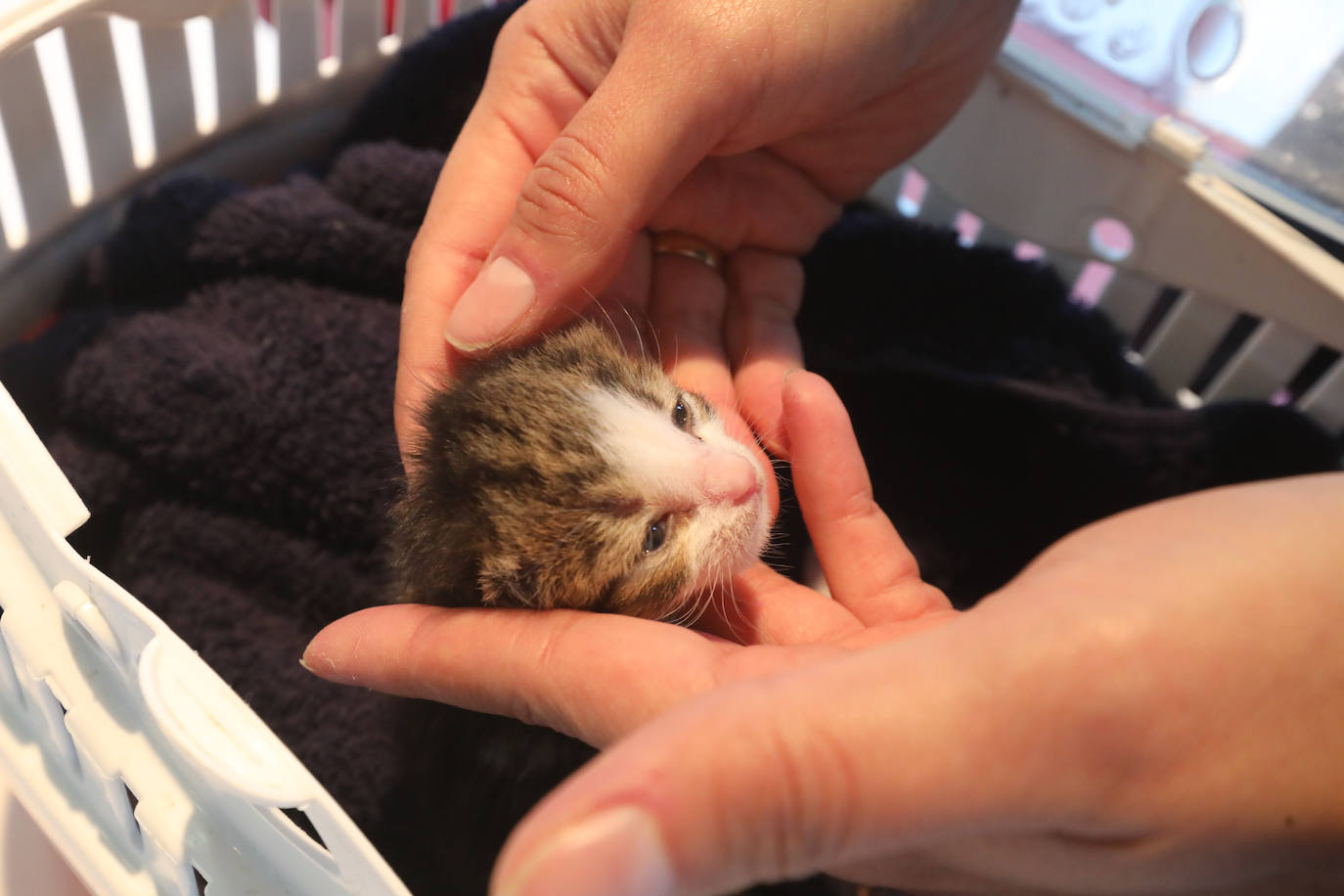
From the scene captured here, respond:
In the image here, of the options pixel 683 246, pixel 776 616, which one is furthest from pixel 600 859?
pixel 683 246

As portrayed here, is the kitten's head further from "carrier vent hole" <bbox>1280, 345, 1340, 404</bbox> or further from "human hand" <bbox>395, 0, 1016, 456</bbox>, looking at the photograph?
"carrier vent hole" <bbox>1280, 345, 1340, 404</bbox>

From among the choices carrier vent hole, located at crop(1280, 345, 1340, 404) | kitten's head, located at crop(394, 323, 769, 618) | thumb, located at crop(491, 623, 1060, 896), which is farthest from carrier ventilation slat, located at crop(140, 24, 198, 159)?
carrier vent hole, located at crop(1280, 345, 1340, 404)

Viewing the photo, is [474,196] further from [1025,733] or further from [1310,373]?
[1310,373]

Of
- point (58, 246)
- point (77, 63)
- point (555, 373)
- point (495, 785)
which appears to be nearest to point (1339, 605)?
point (555, 373)

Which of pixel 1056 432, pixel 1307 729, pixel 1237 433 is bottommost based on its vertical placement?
pixel 1056 432

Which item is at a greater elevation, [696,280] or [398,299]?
[696,280]

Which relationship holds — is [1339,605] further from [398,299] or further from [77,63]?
[77,63]

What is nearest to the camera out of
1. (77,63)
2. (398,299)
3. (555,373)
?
(555,373)
